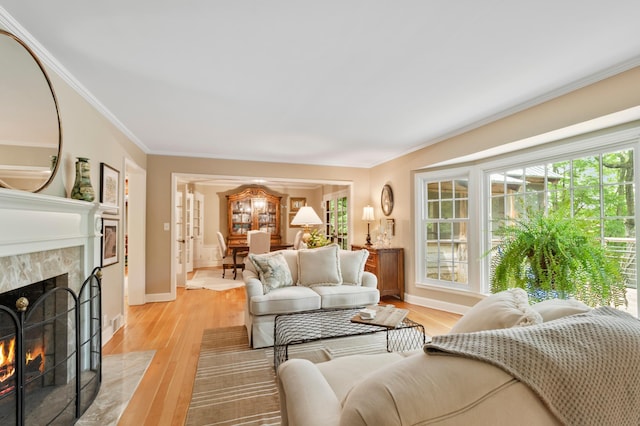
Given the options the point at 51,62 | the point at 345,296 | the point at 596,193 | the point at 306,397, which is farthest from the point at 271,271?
the point at 596,193

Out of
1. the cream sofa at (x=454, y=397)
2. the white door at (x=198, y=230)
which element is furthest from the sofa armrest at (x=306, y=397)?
the white door at (x=198, y=230)

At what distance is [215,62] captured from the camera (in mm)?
2205

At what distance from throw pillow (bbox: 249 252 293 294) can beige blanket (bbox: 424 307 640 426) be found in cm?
268

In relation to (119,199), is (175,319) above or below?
below

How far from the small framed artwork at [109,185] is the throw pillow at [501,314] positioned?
10.3ft

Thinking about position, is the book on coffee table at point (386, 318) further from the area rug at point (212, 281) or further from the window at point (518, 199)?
the area rug at point (212, 281)

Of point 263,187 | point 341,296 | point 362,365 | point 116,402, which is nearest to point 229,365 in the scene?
point 116,402

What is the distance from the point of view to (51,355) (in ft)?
6.68

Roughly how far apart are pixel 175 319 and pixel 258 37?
11.4 ft

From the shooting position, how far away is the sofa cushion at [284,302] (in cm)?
298

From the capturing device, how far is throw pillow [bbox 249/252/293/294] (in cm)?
331

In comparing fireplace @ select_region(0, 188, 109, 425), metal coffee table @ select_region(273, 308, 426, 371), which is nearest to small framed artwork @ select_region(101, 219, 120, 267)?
fireplace @ select_region(0, 188, 109, 425)

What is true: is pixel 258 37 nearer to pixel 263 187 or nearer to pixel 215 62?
pixel 215 62

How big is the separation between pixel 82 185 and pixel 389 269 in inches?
158
